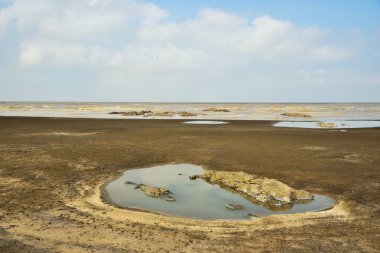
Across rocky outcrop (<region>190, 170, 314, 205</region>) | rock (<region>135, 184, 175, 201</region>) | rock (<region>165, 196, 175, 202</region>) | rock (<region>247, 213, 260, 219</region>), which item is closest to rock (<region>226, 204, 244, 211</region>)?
rock (<region>247, 213, 260, 219</region>)

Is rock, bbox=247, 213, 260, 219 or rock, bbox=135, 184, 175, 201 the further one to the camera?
rock, bbox=135, 184, 175, 201

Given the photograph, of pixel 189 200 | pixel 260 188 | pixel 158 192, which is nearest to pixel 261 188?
pixel 260 188

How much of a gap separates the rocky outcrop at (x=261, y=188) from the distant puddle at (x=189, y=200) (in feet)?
1.30

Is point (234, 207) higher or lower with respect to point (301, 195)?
lower

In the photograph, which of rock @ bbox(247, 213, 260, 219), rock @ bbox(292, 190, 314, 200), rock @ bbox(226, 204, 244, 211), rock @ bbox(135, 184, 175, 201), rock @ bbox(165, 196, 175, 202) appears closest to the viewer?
rock @ bbox(247, 213, 260, 219)

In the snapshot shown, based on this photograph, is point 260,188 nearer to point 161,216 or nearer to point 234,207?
point 234,207

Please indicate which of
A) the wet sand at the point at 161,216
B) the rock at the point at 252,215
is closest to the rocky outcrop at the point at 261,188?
the wet sand at the point at 161,216

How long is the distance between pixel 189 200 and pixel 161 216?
211 cm

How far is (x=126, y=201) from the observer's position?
490 inches

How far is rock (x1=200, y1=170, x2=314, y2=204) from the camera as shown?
41.9 ft

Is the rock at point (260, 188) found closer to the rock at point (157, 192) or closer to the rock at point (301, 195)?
the rock at point (301, 195)

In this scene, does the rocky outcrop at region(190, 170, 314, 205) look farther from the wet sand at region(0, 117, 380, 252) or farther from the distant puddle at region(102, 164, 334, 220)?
the wet sand at region(0, 117, 380, 252)

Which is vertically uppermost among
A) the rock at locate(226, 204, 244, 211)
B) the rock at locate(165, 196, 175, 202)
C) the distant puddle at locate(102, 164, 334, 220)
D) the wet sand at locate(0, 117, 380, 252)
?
the wet sand at locate(0, 117, 380, 252)

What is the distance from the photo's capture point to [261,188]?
1348cm
